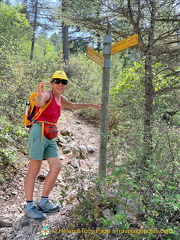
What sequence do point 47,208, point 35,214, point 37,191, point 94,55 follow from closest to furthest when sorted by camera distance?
point 35,214
point 47,208
point 94,55
point 37,191

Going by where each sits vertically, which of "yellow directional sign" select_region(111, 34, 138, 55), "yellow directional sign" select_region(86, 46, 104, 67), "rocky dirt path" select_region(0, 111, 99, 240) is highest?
"yellow directional sign" select_region(111, 34, 138, 55)

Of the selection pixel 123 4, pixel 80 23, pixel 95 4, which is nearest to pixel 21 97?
pixel 80 23

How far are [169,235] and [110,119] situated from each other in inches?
184

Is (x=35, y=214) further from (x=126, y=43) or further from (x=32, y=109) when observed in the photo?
(x=126, y=43)

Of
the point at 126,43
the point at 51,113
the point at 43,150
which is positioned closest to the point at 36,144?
the point at 43,150

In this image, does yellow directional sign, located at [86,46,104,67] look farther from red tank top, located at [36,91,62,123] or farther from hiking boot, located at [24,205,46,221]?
hiking boot, located at [24,205,46,221]

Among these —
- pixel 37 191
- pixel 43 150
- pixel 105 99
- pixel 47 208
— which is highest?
pixel 105 99

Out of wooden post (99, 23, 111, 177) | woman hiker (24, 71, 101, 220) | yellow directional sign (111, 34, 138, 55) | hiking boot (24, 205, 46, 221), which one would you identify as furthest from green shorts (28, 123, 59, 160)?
yellow directional sign (111, 34, 138, 55)

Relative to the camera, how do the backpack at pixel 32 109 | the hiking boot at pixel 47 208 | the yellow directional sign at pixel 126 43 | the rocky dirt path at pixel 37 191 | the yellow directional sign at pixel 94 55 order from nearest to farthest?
the rocky dirt path at pixel 37 191
the backpack at pixel 32 109
the hiking boot at pixel 47 208
the yellow directional sign at pixel 126 43
the yellow directional sign at pixel 94 55

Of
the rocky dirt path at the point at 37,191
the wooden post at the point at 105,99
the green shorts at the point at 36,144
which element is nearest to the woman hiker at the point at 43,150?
the green shorts at the point at 36,144

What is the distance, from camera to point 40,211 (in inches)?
105

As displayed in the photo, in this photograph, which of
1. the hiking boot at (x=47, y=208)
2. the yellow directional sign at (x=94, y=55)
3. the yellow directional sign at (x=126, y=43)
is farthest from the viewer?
the yellow directional sign at (x=94, y=55)

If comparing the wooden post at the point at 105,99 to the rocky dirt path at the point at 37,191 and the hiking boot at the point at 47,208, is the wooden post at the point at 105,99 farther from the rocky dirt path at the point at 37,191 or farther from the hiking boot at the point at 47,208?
the hiking boot at the point at 47,208

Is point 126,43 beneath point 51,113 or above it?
above
